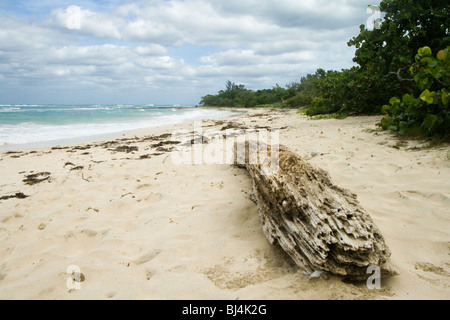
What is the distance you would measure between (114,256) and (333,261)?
6.22ft

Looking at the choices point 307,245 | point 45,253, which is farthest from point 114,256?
point 307,245

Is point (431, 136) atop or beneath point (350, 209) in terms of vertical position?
atop

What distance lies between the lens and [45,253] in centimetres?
271

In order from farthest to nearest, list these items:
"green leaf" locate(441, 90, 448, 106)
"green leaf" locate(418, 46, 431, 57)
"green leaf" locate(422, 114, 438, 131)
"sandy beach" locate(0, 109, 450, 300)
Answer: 1. "green leaf" locate(418, 46, 431, 57)
2. "green leaf" locate(422, 114, 438, 131)
3. "green leaf" locate(441, 90, 448, 106)
4. "sandy beach" locate(0, 109, 450, 300)

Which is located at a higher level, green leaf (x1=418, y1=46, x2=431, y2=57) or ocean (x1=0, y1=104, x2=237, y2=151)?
green leaf (x1=418, y1=46, x2=431, y2=57)

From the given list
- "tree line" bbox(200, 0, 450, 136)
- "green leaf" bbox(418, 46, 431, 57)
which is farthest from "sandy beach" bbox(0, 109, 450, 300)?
"green leaf" bbox(418, 46, 431, 57)

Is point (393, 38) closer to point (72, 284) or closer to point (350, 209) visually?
point (350, 209)

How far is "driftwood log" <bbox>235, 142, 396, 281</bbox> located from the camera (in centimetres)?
186

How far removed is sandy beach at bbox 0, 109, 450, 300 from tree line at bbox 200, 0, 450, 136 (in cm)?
59

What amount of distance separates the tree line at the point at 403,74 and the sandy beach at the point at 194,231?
1.94 ft

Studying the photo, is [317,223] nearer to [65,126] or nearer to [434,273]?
[434,273]

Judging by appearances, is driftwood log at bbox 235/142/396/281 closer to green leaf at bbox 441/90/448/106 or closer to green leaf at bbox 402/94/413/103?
green leaf at bbox 441/90/448/106

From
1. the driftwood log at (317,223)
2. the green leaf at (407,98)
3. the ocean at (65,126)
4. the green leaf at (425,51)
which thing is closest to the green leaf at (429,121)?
the green leaf at (407,98)

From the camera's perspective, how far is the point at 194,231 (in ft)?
9.45
